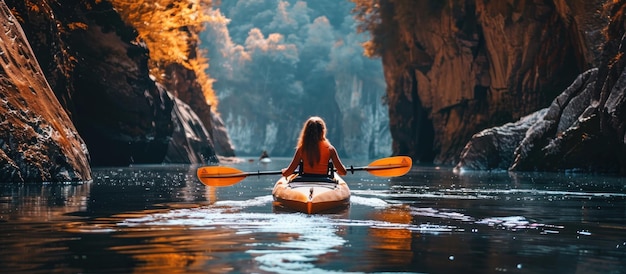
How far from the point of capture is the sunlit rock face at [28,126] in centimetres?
2064

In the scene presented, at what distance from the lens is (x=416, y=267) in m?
8.29

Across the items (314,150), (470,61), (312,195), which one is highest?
(470,61)

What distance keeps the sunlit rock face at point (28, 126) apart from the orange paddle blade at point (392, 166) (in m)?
7.36

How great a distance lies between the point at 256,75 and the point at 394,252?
136 meters

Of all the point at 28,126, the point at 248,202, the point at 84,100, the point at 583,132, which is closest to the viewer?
the point at 248,202

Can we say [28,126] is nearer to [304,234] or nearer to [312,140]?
[312,140]

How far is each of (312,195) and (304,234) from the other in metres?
3.09

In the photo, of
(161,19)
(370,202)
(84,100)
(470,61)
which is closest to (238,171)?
(370,202)

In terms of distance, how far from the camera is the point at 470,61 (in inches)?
2140

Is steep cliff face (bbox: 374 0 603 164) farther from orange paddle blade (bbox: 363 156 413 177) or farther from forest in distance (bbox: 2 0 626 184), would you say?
orange paddle blade (bbox: 363 156 413 177)

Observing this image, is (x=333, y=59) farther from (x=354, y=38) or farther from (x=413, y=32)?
(x=413, y=32)

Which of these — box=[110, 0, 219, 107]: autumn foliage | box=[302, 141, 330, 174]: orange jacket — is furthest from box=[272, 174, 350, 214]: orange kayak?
box=[110, 0, 219, 107]: autumn foliage

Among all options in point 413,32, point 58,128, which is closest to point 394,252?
point 58,128

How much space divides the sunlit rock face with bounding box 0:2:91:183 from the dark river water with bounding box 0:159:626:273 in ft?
6.65
